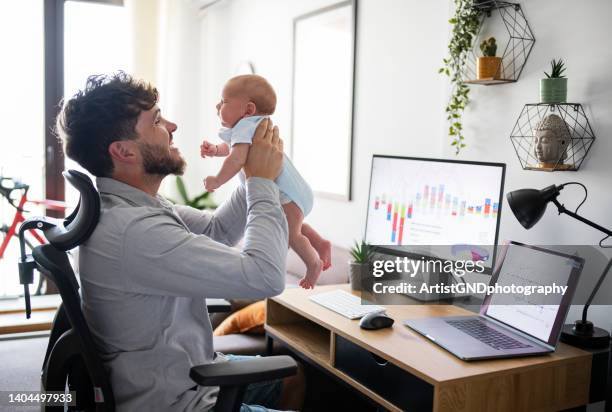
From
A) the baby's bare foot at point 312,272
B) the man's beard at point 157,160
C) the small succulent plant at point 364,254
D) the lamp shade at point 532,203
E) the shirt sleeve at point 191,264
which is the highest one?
the man's beard at point 157,160

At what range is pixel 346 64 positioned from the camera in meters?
3.33

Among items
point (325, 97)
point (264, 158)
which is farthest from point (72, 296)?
point (325, 97)

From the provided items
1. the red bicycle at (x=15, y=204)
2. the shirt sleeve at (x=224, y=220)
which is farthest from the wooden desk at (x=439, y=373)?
the red bicycle at (x=15, y=204)

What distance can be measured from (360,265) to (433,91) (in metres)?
0.86

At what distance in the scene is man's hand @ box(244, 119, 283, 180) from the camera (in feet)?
4.74

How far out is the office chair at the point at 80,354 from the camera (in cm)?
123

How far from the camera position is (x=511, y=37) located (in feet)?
7.22

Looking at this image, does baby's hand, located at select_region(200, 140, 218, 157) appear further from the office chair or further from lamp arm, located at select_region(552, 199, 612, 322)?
lamp arm, located at select_region(552, 199, 612, 322)

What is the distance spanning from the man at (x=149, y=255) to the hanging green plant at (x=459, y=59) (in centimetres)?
116

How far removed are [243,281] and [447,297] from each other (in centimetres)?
125

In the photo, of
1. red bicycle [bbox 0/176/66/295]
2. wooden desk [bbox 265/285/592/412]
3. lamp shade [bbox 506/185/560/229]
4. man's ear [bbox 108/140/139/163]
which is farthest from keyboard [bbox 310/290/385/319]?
red bicycle [bbox 0/176/66/295]

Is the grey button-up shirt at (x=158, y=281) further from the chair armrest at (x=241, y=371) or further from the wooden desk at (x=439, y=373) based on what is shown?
the wooden desk at (x=439, y=373)

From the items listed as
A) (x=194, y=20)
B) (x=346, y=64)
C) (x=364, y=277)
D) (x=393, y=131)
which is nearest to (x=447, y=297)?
(x=364, y=277)

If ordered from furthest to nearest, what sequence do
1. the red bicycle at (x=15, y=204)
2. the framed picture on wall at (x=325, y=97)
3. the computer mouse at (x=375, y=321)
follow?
1. the red bicycle at (x=15, y=204)
2. the framed picture on wall at (x=325, y=97)
3. the computer mouse at (x=375, y=321)
